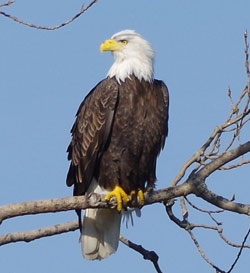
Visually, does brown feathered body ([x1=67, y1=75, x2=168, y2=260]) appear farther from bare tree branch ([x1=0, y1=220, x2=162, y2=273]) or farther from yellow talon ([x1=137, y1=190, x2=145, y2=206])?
bare tree branch ([x1=0, y1=220, x2=162, y2=273])

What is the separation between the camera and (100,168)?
18.2 feet

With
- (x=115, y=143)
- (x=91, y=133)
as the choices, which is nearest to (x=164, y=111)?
(x=115, y=143)

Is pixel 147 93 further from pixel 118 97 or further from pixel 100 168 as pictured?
pixel 100 168

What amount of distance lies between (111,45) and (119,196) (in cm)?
135

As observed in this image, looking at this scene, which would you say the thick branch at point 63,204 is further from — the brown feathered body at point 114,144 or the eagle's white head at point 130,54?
the eagle's white head at point 130,54

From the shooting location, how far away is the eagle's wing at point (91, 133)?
5.46 metres

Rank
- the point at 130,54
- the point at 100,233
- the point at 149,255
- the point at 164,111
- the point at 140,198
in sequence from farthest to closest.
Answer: the point at 130,54, the point at 100,233, the point at 164,111, the point at 140,198, the point at 149,255

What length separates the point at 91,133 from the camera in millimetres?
5523

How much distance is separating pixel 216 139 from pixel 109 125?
1.16m

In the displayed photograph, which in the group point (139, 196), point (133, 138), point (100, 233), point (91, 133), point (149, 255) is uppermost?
point (91, 133)

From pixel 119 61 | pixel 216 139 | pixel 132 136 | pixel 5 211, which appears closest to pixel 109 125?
pixel 132 136

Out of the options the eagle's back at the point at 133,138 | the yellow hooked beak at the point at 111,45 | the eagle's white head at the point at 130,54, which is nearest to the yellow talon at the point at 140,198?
the eagle's back at the point at 133,138

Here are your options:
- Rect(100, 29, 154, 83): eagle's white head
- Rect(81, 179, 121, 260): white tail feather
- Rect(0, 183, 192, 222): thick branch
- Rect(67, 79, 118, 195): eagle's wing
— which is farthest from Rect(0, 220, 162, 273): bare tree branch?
Rect(100, 29, 154, 83): eagle's white head

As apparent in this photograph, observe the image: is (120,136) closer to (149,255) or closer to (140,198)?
(140,198)
